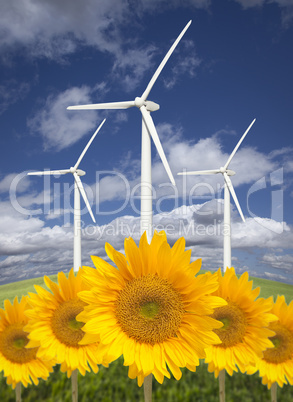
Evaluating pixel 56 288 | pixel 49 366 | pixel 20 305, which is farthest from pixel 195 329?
pixel 20 305

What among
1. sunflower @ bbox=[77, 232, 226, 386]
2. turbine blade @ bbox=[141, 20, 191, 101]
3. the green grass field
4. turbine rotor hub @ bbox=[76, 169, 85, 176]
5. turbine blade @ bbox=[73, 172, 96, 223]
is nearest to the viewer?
sunflower @ bbox=[77, 232, 226, 386]

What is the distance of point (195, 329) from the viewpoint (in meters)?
1.80

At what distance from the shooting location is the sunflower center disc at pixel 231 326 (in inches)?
88.0

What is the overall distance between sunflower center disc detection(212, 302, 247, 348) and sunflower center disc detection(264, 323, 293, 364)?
0.39 meters

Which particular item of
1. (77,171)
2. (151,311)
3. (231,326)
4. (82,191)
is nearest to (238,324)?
(231,326)

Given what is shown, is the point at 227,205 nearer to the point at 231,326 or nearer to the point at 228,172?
the point at 228,172

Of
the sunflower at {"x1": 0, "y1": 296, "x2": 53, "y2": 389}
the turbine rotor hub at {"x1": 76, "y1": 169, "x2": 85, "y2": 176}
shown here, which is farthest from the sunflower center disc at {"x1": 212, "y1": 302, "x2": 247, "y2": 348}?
the turbine rotor hub at {"x1": 76, "y1": 169, "x2": 85, "y2": 176}

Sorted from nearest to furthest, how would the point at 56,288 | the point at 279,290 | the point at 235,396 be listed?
the point at 56,288, the point at 235,396, the point at 279,290

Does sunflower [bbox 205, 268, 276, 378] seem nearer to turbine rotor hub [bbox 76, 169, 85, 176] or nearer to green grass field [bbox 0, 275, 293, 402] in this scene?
green grass field [bbox 0, 275, 293, 402]

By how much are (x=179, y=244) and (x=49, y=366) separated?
146cm

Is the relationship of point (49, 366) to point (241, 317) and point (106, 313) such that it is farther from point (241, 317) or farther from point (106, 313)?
point (241, 317)

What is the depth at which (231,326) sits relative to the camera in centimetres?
224

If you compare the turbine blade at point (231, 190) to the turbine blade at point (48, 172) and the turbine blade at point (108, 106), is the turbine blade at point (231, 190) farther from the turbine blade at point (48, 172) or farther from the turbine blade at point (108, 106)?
the turbine blade at point (48, 172)

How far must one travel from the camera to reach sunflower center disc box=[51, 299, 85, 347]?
2283 millimetres
